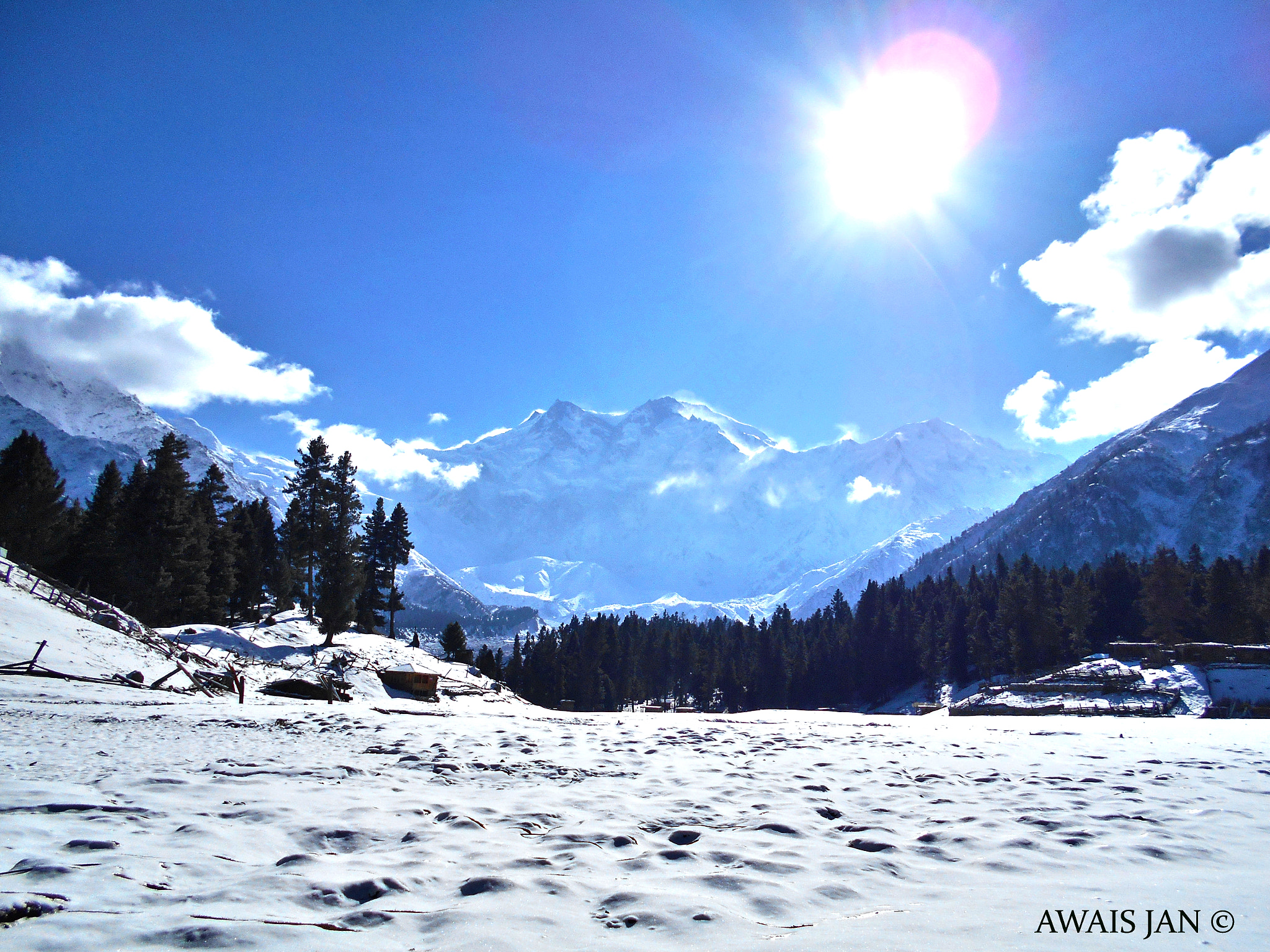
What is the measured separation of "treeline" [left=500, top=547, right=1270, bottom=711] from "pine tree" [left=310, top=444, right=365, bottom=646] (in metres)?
46.5

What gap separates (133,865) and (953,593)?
364 ft

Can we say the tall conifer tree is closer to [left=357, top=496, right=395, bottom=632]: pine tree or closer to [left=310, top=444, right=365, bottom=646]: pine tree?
[left=310, top=444, right=365, bottom=646]: pine tree

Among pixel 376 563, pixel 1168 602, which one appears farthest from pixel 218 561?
pixel 1168 602

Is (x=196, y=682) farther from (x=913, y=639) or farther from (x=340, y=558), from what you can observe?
(x=913, y=639)

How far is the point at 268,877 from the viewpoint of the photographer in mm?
3807

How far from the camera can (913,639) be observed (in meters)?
93.9

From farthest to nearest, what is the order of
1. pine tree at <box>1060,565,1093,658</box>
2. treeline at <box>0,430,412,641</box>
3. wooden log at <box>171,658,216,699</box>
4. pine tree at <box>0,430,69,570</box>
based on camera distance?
pine tree at <box>1060,565,1093,658</box>
pine tree at <box>0,430,69,570</box>
treeline at <box>0,430,412,641</box>
wooden log at <box>171,658,216,699</box>

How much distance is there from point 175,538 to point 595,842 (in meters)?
40.2

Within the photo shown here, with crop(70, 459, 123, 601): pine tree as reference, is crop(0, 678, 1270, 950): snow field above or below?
below

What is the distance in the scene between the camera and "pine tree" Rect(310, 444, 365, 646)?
40312mm

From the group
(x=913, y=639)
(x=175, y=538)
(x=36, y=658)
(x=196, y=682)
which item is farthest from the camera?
(x=913, y=639)

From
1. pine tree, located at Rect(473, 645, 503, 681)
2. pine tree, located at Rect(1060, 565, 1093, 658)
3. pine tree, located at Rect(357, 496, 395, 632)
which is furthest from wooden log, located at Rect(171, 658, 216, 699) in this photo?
pine tree, located at Rect(1060, 565, 1093, 658)

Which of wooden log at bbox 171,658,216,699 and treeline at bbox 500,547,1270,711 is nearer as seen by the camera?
wooden log at bbox 171,658,216,699

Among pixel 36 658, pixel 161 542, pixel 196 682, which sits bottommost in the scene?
pixel 196 682
